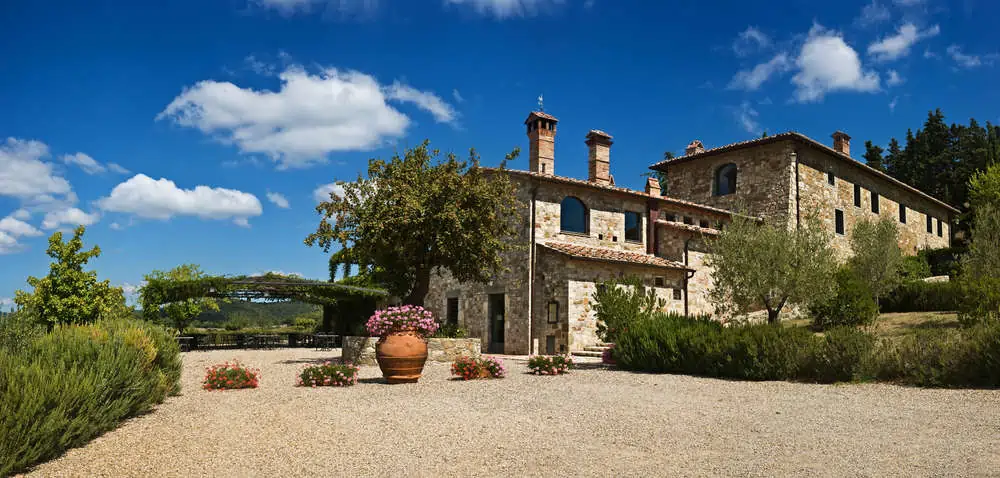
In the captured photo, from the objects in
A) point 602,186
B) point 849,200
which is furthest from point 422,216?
point 849,200

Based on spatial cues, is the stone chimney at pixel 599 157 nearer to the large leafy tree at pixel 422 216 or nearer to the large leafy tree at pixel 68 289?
the large leafy tree at pixel 422 216

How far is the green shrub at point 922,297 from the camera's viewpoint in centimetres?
2150

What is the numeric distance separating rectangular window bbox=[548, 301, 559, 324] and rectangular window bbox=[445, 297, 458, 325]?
5118 millimetres

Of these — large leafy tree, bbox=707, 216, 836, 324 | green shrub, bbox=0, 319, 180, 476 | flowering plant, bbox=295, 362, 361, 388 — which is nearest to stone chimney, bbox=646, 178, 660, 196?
large leafy tree, bbox=707, 216, 836, 324

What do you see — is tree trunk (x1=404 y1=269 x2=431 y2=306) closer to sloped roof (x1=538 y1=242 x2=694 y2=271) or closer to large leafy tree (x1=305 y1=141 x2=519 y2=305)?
large leafy tree (x1=305 y1=141 x2=519 y2=305)

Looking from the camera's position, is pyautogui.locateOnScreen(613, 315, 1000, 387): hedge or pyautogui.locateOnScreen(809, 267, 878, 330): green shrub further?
pyautogui.locateOnScreen(809, 267, 878, 330): green shrub

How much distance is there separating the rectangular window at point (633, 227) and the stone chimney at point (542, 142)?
3.51m

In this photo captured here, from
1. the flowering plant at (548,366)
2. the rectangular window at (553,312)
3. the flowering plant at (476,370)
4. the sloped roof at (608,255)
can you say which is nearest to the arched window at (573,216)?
the sloped roof at (608,255)

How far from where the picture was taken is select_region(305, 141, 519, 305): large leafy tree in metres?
16.9

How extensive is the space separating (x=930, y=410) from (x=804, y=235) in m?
10.0

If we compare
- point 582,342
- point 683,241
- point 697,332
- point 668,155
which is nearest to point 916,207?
point 668,155

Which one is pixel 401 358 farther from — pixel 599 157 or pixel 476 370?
pixel 599 157

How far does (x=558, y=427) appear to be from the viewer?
7.50 meters

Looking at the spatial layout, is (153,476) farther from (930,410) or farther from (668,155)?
(668,155)
